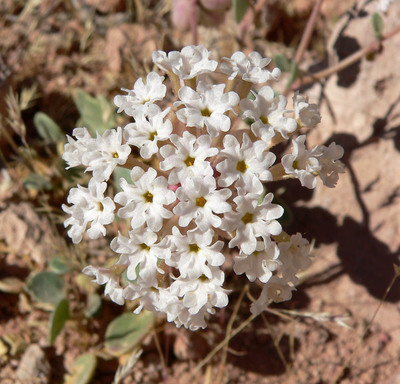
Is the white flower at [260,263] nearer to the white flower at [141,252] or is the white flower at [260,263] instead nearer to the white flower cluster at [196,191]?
the white flower cluster at [196,191]

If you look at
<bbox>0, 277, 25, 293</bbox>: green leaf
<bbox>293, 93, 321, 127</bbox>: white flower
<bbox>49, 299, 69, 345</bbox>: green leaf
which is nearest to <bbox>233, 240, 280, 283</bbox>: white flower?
<bbox>293, 93, 321, 127</bbox>: white flower

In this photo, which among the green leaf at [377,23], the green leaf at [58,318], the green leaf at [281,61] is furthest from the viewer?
the green leaf at [281,61]

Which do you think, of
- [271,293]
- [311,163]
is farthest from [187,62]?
[271,293]

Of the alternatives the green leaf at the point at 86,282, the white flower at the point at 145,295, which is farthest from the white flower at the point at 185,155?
the green leaf at the point at 86,282

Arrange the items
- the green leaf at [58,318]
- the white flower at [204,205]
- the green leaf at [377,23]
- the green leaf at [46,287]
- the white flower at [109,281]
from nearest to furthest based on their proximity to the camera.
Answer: the white flower at [204,205], the white flower at [109,281], the green leaf at [58,318], the green leaf at [46,287], the green leaf at [377,23]

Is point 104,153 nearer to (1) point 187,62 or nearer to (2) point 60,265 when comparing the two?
(1) point 187,62

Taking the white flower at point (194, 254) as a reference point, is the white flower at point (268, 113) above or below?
above

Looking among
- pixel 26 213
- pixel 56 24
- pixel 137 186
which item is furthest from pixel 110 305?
pixel 56 24

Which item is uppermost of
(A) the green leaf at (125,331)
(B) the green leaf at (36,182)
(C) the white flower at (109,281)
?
(C) the white flower at (109,281)
